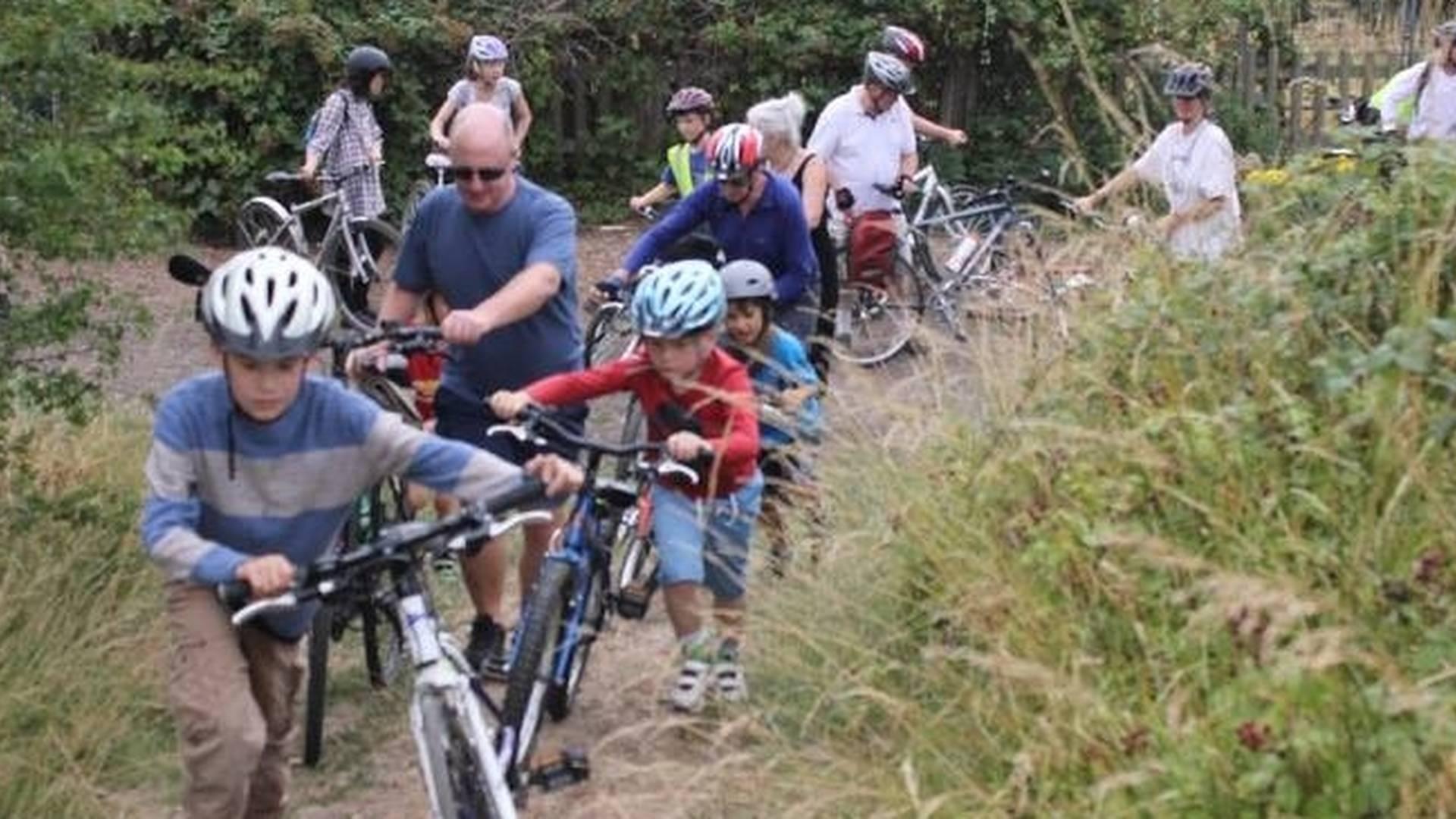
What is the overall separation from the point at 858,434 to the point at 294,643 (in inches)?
82.2

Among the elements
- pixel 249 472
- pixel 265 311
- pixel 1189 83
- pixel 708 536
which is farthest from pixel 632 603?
pixel 1189 83

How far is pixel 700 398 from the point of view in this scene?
650cm

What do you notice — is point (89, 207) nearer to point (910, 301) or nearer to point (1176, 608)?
point (1176, 608)

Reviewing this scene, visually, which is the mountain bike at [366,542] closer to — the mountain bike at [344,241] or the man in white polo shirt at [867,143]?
the man in white polo shirt at [867,143]

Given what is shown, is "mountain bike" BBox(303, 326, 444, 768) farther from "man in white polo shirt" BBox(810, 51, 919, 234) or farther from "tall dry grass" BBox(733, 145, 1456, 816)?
"man in white polo shirt" BBox(810, 51, 919, 234)

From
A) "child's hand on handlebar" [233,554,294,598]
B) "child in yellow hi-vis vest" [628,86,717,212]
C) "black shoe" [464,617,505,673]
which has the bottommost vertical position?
"black shoe" [464,617,505,673]

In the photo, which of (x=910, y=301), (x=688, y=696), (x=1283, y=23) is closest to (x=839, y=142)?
(x=910, y=301)

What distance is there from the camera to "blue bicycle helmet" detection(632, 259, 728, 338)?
631 centimetres

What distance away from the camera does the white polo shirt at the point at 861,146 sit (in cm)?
1251

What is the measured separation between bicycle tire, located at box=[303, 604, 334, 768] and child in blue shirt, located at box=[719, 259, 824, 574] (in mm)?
1405

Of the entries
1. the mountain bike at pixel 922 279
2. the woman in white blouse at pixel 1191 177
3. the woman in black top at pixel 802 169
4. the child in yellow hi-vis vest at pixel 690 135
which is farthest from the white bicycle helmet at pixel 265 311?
the child in yellow hi-vis vest at pixel 690 135

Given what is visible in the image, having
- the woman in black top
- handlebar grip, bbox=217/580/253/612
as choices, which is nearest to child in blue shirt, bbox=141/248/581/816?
handlebar grip, bbox=217/580/253/612

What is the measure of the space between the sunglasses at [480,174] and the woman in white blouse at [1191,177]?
6.21ft

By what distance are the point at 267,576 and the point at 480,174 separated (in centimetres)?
259
